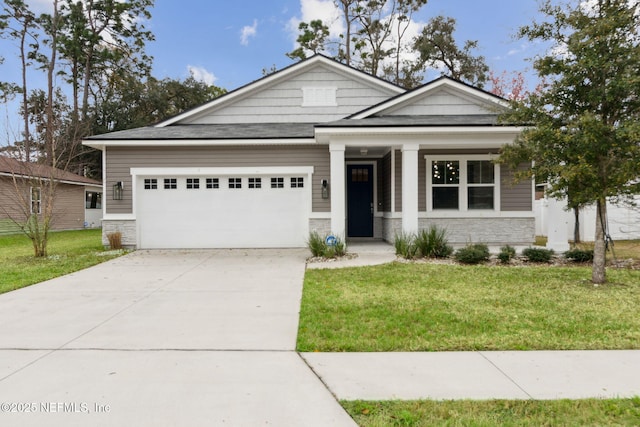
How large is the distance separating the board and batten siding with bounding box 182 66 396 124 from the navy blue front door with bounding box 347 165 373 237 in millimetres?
2227

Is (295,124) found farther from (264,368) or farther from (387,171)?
(264,368)

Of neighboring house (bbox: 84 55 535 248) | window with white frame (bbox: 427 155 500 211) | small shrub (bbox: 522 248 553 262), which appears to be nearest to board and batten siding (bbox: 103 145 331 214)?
neighboring house (bbox: 84 55 535 248)

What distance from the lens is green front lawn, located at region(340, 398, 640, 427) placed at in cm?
257

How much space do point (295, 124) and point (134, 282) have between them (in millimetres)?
8010

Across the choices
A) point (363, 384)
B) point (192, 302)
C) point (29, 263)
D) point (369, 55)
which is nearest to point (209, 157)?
point (29, 263)

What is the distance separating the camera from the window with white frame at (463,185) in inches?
455

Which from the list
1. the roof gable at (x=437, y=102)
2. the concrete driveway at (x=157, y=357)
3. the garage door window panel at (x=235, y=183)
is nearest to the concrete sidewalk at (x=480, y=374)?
the concrete driveway at (x=157, y=357)

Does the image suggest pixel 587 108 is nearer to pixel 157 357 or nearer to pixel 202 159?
pixel 157 357

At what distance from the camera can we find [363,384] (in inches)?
123

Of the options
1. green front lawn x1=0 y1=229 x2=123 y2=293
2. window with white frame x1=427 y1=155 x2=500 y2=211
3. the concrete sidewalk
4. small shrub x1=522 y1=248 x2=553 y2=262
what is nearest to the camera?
the concrete sidewalk

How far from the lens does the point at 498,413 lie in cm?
268

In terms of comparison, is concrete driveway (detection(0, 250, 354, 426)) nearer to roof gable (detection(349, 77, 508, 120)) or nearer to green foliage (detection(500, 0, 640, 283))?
green foliage (detection(500, 0, 640, 283))

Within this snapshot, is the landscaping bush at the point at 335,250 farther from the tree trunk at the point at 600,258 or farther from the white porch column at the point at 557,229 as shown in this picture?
the white porch column at the point at 557,229

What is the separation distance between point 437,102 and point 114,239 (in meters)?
10.3
